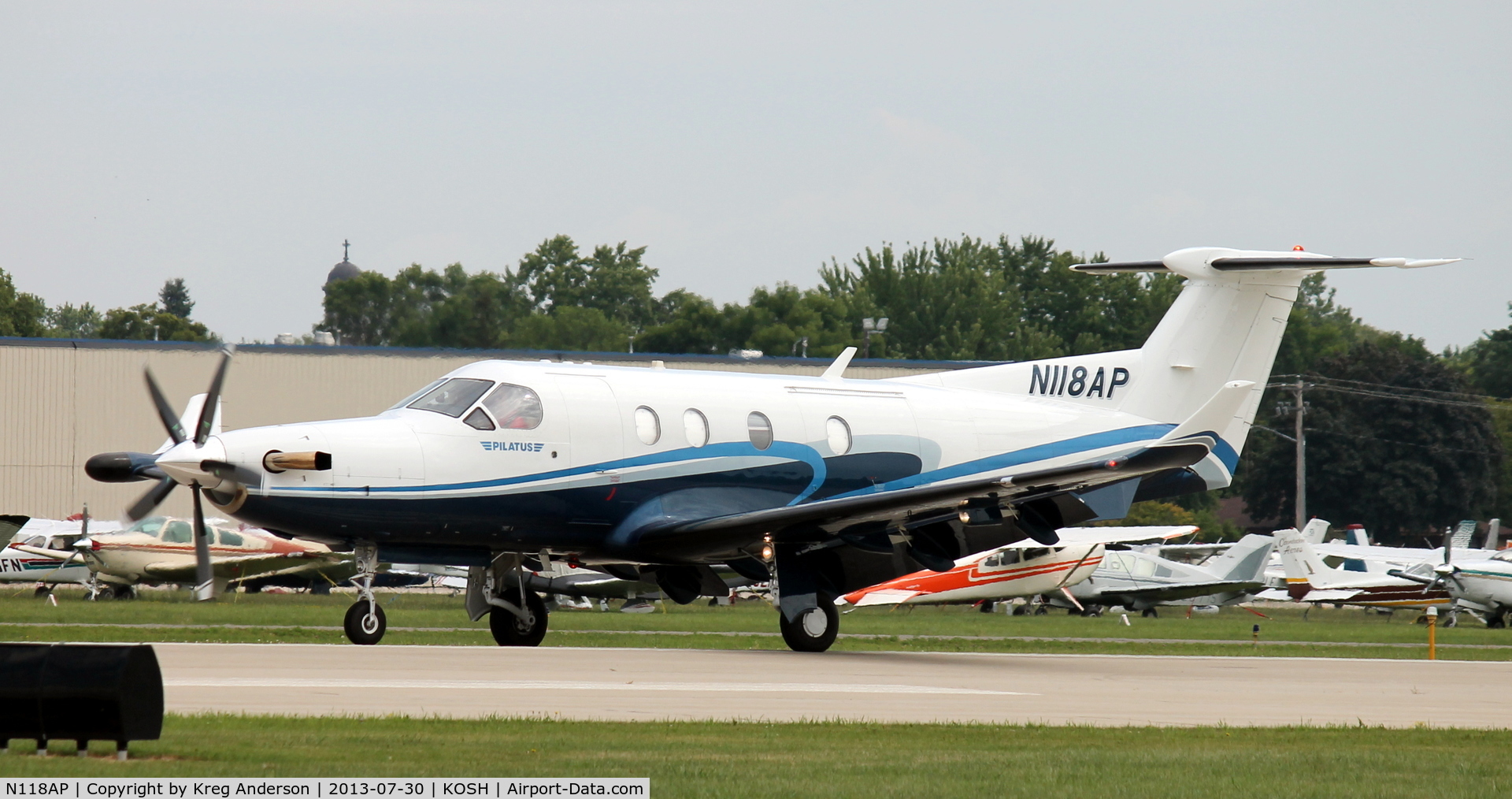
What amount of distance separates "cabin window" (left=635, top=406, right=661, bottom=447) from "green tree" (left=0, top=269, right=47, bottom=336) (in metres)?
74.7

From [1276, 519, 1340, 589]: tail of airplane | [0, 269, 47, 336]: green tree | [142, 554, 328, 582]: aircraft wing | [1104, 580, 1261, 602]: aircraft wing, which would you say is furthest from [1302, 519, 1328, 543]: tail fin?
[0, 269, 47, 336]: green tree

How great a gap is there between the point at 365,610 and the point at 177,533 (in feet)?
70.8

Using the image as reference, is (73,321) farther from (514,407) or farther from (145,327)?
(514,407)

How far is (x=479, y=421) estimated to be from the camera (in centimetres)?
1894

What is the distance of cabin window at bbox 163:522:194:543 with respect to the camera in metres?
38.0

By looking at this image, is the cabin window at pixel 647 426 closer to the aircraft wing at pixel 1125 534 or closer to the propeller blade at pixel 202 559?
the propeller blade at pixel 202 559

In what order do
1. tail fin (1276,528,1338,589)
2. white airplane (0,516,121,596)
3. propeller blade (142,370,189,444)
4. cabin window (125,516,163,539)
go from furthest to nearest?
tail fin (1276,528,1338,589) < white airplane (0,516,121,596) < cabin window (125,516,163,539) < propeller blade (142,370,189,444)

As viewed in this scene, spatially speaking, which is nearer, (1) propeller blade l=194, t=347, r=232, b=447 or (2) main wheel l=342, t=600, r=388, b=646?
(1) propeller blade l=194, t=347, r=232, b=447

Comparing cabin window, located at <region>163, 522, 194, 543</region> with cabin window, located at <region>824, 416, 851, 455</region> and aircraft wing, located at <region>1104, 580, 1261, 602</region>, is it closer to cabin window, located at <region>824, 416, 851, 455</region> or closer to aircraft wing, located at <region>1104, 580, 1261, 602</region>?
cabin window, located at <region>824, 416, 851, 455</region>

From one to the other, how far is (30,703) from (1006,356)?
Answer: 81995mm

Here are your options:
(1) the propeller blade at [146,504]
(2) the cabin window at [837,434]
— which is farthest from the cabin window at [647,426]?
(1) the propeller blade at [146,504]

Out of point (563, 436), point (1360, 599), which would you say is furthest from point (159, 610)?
point (1360, 599)

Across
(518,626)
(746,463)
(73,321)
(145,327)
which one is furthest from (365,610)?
(73,321)

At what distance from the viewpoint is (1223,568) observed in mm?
43812
